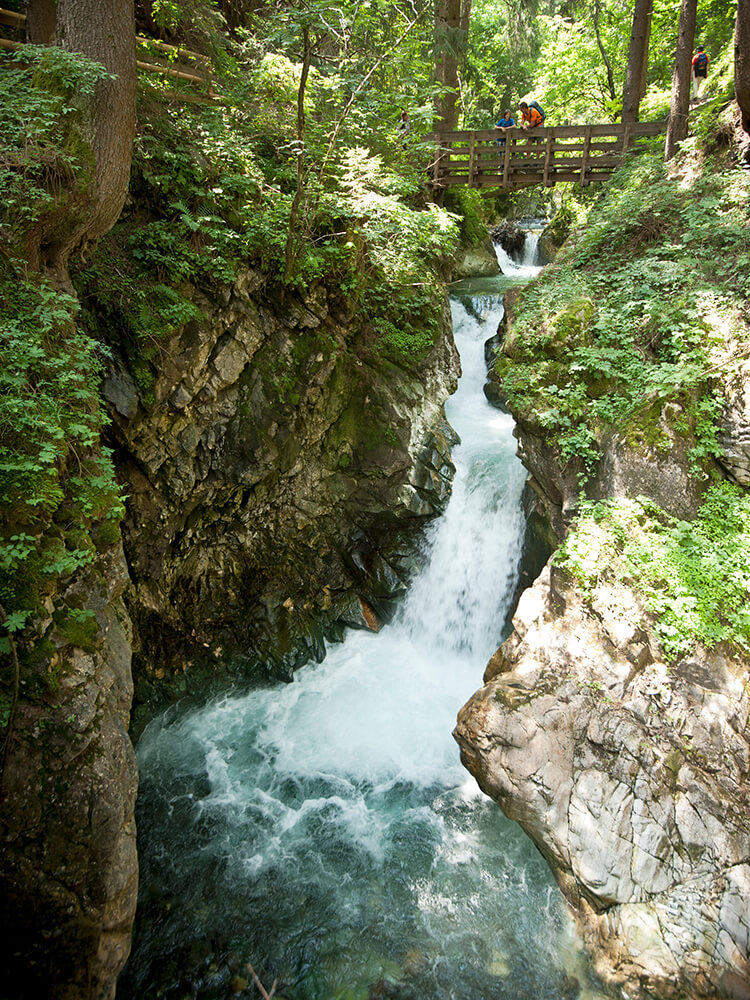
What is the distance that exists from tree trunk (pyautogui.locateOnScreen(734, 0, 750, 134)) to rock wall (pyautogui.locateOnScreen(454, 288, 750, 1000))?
5077 millimetres

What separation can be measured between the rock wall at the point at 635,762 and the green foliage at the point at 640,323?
36 centimetres

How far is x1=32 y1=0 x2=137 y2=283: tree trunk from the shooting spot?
4691mm

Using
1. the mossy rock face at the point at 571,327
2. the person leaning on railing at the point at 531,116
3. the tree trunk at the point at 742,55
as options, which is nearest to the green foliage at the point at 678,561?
the mossy rock face at the point at 571,327

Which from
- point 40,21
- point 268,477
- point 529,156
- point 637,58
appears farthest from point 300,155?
point 637,58

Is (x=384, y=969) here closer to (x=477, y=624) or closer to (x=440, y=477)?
(x=477, y=624)

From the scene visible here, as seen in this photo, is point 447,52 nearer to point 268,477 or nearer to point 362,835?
point 268,477

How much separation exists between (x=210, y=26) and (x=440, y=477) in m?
7.57

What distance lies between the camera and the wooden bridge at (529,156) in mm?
12359

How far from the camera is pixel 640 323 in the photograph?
23.0 feet

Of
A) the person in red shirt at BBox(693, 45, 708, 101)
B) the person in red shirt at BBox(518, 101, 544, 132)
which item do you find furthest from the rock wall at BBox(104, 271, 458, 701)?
the person in red shirt at BBox(693, 45, 708, 101)

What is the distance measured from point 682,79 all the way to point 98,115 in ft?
34.1

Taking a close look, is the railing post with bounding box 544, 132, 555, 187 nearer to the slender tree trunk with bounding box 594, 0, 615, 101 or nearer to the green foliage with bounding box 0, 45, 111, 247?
the slender tree trunk with bounding box 594, 0, 615, 101

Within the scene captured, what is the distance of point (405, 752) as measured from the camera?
22.3 feet

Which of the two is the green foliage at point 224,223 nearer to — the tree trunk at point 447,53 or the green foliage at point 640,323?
the green foliage at point 640,323
